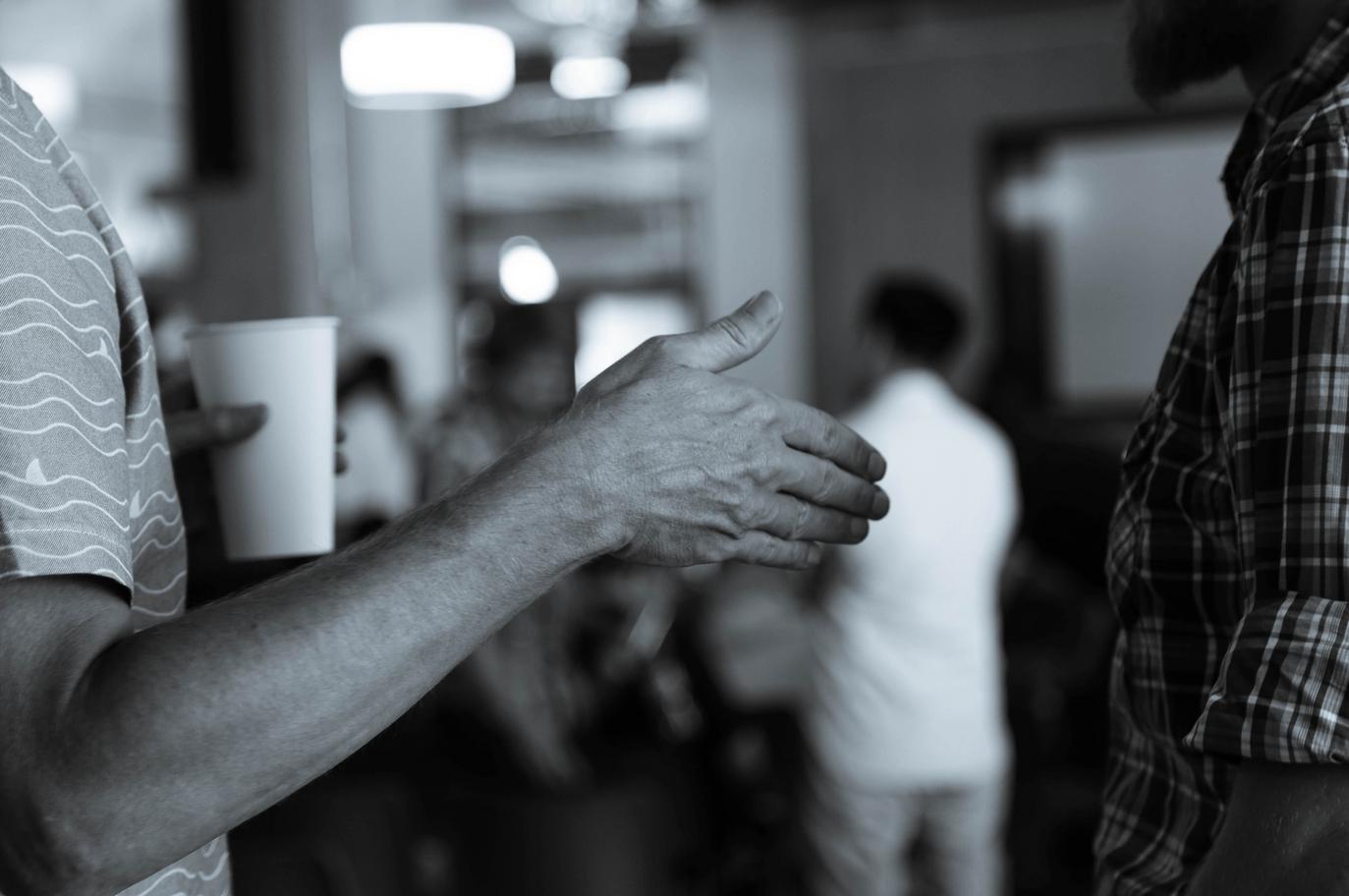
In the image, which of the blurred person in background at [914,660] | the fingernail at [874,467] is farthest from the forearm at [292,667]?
the blurred person in background at [914,660]

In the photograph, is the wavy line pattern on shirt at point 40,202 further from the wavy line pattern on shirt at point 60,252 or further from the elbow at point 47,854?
the elbow at point 47,854

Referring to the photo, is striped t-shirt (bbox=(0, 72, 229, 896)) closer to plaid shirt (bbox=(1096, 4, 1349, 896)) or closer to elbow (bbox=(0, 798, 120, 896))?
elbow (bbox=(0, 798, 120, 896))

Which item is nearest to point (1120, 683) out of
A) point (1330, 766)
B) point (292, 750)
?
point (1330, 766)

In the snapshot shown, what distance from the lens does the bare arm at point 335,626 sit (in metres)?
0.60

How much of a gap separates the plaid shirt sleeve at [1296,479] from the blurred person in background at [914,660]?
2074mm

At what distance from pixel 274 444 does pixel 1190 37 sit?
0.67 metres

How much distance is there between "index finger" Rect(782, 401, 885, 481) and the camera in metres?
0.81

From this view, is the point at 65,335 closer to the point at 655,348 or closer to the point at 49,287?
the point at 49,287

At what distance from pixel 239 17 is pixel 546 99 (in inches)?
124

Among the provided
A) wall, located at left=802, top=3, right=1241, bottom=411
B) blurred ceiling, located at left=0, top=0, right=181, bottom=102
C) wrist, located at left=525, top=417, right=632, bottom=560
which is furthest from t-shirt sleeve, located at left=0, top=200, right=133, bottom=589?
wall, located at left=802, top=3, right=1241, bottom=411

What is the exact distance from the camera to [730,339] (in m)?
0.80

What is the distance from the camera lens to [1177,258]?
232 inches

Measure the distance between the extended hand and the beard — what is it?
31 centimetres

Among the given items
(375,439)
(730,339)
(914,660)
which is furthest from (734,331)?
(375,439)
